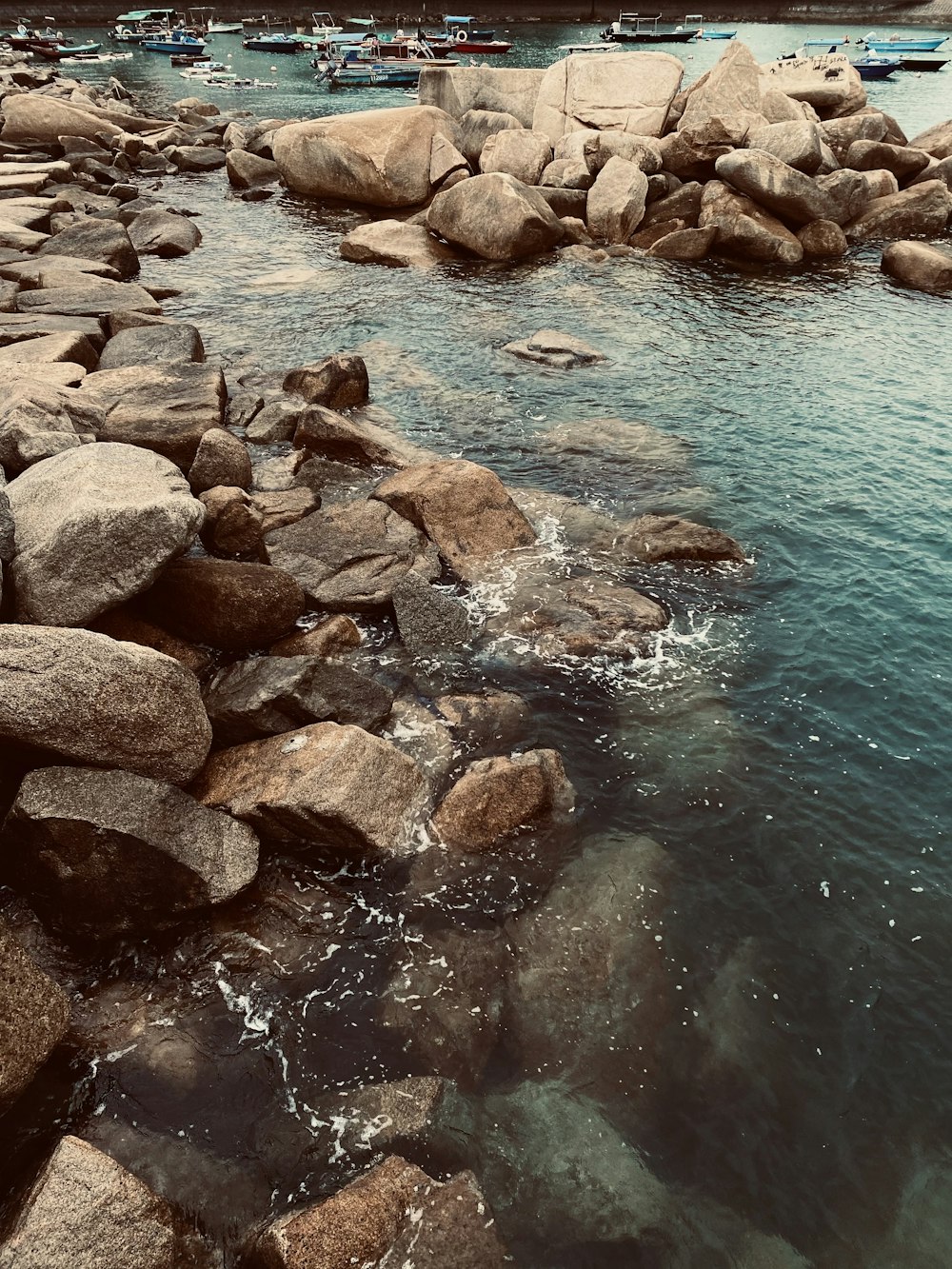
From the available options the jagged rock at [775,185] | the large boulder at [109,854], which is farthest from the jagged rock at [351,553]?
the jagged rock at [775,185]

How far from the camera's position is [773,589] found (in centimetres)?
1253

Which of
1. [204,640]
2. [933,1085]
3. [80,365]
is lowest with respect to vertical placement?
[933,1085]

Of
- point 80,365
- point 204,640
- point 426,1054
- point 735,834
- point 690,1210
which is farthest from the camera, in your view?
point 80,365

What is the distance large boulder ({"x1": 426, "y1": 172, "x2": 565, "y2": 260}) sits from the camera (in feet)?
87.0

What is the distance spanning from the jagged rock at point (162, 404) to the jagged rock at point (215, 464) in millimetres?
605

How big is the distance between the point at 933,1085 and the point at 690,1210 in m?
2.49

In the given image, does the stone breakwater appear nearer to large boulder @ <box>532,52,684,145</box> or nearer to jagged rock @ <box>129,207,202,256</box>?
jagged rock @ <box>129,207,202,256</box>

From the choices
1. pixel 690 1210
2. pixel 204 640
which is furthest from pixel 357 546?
pixel 690 1210

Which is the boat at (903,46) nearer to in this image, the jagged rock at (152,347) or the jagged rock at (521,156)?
the jagged rock at (521,156)

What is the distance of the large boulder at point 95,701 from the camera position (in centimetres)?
724

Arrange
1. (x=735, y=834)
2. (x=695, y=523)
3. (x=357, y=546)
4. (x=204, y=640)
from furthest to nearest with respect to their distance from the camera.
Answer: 1. (x=695, y=523)
2. (x=357, y=546)
3. (x=204, y=640)
4. (x=735, y=834)

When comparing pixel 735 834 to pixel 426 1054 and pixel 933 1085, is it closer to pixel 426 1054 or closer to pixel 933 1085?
pixel 933 1085

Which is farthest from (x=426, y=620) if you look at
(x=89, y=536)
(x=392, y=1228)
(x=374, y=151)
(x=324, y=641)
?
(x=374, y=151)

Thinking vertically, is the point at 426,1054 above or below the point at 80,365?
below
